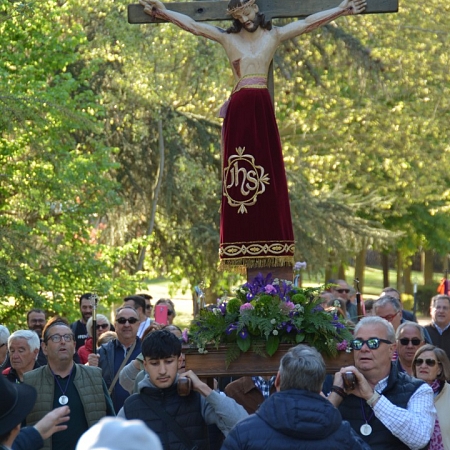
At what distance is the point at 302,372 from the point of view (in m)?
5.54

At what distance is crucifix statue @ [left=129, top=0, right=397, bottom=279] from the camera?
8.59 metres

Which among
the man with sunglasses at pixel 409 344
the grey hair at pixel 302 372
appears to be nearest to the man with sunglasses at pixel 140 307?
the man with sunglasses at pixel 409 344

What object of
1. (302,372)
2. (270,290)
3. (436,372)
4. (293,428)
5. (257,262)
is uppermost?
(257,262)

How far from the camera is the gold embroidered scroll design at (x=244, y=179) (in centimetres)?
857

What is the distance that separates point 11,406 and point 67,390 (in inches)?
118

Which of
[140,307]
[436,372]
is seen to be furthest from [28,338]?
[436,372]

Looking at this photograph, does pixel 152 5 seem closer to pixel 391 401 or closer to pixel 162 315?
pixel 162 315

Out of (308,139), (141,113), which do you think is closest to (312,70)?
(308,139)

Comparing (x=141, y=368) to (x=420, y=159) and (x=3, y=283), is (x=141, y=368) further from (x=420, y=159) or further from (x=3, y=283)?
(x=420, y=159)

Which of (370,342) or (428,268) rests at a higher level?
(370,342)

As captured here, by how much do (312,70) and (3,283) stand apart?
13204mm

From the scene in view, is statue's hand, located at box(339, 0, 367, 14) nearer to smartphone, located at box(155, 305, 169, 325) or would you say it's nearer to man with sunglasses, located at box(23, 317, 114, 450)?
smartphone, located at box(155, 305, 169, 325)

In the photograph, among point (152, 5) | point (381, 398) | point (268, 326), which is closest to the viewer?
point (381, 398)

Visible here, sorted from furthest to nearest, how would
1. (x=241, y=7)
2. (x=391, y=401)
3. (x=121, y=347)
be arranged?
1. (x=121, y=347)
2. (x=241, y=7)
3. (x=391, y=401)
